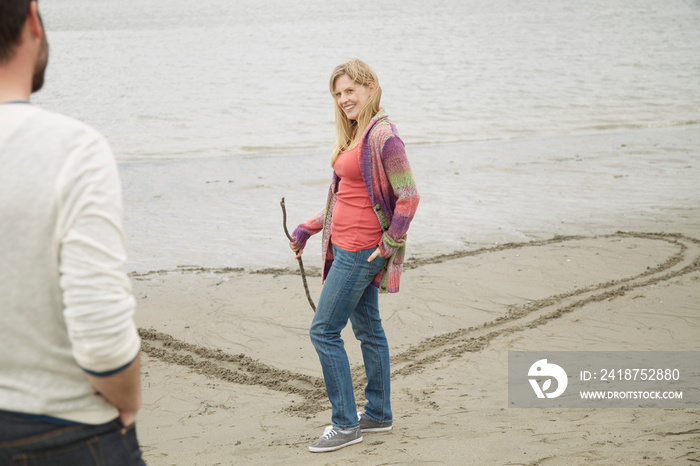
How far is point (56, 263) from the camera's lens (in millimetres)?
1421

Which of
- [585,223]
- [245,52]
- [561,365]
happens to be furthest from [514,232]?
[245,52]

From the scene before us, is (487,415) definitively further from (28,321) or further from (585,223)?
(585,223)

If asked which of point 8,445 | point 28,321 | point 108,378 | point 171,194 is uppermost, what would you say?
point 28,321

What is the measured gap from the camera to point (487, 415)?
4.18 metres

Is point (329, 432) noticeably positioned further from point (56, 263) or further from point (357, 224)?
point (56, 263)

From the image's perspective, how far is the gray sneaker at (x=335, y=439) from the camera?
3838 millimetres

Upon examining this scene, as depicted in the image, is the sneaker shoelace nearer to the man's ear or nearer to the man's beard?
the man's beard

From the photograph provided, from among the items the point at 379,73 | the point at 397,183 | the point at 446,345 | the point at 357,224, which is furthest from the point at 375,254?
the point at 379,73

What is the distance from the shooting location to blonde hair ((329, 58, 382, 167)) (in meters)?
3.73

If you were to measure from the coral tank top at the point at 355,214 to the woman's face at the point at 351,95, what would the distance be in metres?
0.23

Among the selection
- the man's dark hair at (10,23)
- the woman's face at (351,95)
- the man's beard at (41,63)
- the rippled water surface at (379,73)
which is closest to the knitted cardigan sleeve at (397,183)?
the woman's face at (351,95)

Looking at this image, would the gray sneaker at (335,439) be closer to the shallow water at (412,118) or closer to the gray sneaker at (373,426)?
the gray sneaker at (373,426)

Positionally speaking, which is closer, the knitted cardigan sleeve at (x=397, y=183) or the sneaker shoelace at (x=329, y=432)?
the knitted cardigan sleeve at (x=397, y=183)

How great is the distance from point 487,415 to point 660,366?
4.81ft
